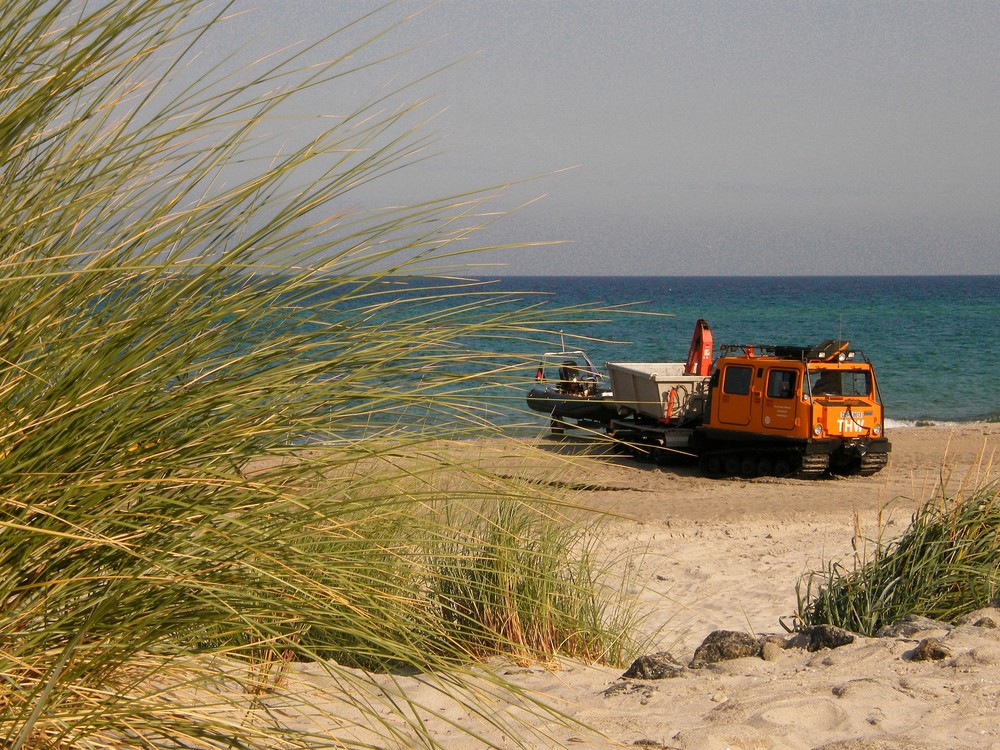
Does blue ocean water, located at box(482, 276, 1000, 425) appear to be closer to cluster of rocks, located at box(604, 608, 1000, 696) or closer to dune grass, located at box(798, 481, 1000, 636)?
dune grass, located at box(798, 481, 1000, 636)

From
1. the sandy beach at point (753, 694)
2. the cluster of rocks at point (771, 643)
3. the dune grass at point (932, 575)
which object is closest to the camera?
the sandy beach at point (753, 694)

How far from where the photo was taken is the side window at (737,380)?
1480cm

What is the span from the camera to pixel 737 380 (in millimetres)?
14938

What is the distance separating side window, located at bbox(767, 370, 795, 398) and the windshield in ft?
1.11

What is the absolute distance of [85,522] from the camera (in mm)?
1411

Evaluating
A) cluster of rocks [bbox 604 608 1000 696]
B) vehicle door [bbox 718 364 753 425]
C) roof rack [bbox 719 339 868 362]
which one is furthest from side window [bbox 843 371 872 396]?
cluster of rocks [bbox 604 608 1000 696]

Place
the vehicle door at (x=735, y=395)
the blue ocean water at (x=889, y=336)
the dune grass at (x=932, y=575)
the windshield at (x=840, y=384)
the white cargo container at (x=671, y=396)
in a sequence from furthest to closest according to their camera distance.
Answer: the blue ocean water at (x=889, y=336)
the white cargo container at (x=671, y=396)
the vehicle door at (x=735, y=395)
the windshield at (x=840, y=384)
the dune grass at (x=932, y=575)

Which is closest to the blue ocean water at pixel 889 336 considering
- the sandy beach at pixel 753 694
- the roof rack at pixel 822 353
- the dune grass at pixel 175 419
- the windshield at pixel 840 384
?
the roof rack at pixel 822 353

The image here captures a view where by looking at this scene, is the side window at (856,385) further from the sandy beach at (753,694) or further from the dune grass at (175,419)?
the dune grass at (175,419)

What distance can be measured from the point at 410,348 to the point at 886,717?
2371mm

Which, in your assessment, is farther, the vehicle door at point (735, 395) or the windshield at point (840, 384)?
the vehicle door at point (735, 395)

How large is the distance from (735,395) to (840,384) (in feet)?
5.15

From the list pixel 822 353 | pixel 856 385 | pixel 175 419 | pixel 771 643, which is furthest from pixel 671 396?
pixel 175 419

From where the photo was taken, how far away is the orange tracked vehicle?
14.2 m
